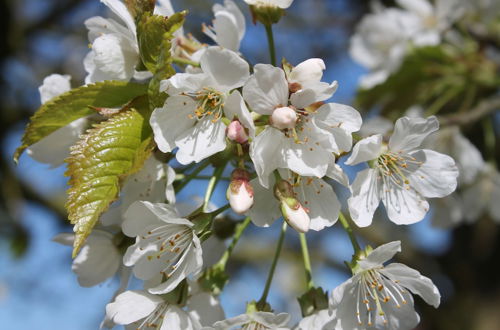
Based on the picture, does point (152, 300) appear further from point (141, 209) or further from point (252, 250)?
point (252, 250)

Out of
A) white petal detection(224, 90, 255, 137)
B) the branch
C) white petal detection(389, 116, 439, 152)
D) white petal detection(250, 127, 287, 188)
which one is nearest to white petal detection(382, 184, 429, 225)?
white petal detection(389, 116, 439, 152)

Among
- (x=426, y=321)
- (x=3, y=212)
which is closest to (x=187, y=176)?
(x=426, y=321)

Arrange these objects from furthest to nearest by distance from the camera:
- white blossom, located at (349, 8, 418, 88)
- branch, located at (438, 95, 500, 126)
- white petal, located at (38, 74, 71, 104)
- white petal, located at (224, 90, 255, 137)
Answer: white blossom, located at (349, 8, 418, 88)
branch, located at (438, 95, 500, 126)
white petal, located at (38, 74, 71, 104)
white petal, located at (224, 90, 255, 137)

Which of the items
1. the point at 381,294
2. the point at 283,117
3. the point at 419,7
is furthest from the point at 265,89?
the point at 419,7

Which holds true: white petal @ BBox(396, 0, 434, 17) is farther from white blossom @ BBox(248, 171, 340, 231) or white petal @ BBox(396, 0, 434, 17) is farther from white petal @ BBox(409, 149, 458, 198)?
white blossom @ BBox(248, 171, 340, 231)

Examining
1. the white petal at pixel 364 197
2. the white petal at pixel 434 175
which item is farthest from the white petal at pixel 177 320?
the white petal at pixel 434 175

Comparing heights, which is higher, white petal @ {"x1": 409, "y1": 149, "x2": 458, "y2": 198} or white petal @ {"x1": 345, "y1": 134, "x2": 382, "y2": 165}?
white petal @ {"x1": 345, "y1": 134, "x2": 382, "y2": 165}

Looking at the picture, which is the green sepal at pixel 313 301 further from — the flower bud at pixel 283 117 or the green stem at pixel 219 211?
the flower bud at pixel 283 117
